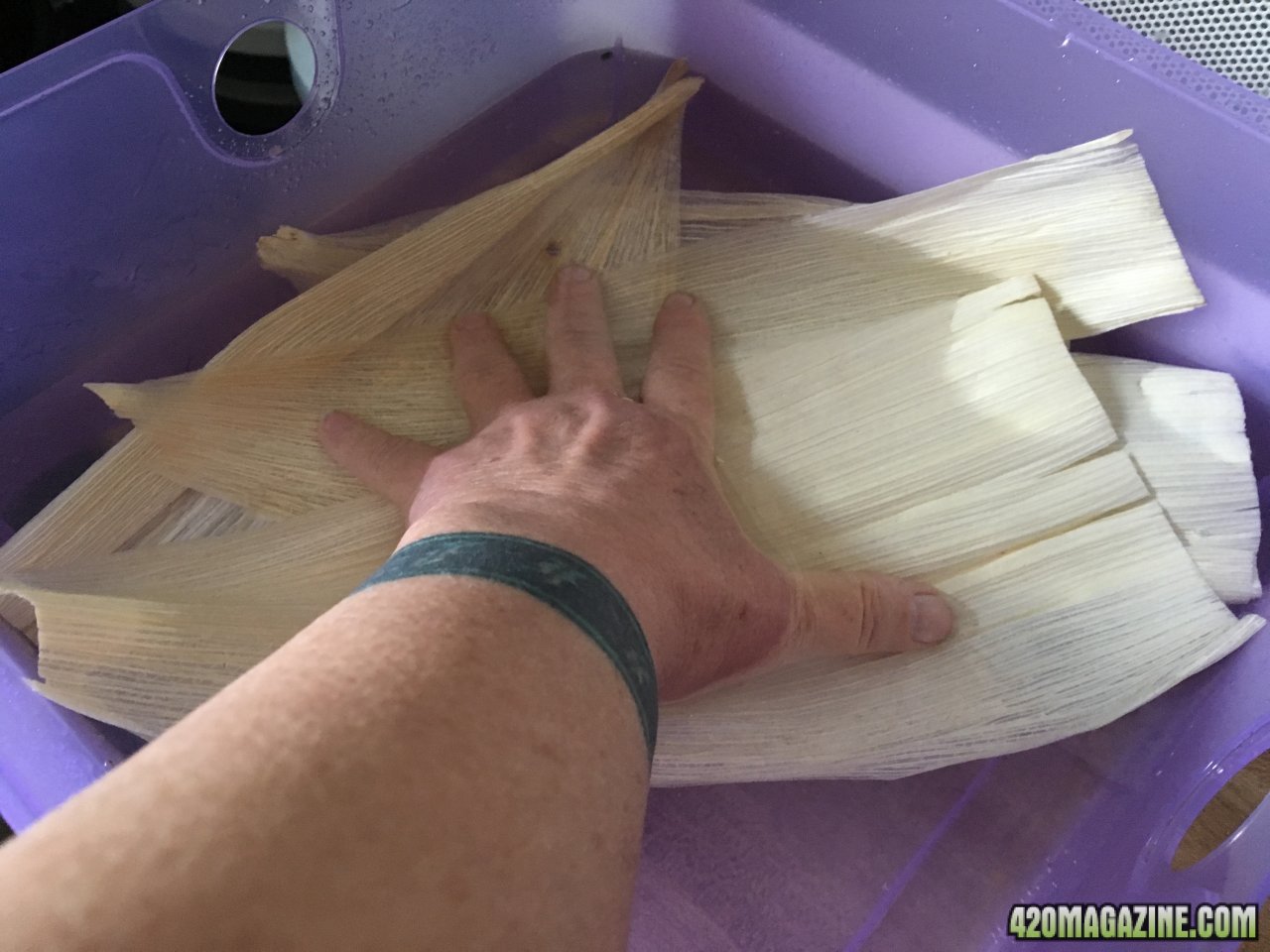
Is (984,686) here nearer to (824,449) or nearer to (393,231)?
(824,449)

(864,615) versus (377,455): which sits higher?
(377,455)

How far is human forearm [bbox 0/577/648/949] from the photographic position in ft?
0.82

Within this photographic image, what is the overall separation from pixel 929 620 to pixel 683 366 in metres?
0.25

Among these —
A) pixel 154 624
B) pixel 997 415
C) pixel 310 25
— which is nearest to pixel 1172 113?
pixel 997 415

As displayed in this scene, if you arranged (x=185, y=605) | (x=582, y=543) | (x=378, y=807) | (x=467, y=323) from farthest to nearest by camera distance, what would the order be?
(x=467, y=323) → (x=185, y=605) → (x=582, y=543) → (x=378, y=807)

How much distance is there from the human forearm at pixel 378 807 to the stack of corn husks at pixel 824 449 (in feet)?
0.91

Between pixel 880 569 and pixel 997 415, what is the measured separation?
14 cm

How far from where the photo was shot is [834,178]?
2.60 feet

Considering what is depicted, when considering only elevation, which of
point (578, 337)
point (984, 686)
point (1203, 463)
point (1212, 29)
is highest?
point (1212, 29)

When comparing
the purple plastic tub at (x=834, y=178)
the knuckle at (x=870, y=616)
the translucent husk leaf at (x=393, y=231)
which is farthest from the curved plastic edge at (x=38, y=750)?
the knuckle at (x=870, y=616)

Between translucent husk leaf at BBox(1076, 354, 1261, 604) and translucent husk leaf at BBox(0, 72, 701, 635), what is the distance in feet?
1.27

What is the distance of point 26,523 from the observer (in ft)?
2.17

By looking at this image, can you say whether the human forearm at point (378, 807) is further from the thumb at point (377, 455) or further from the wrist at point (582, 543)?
the thumb at point (377, 455)

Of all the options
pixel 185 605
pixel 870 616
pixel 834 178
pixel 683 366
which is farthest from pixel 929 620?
pixel 185 605
